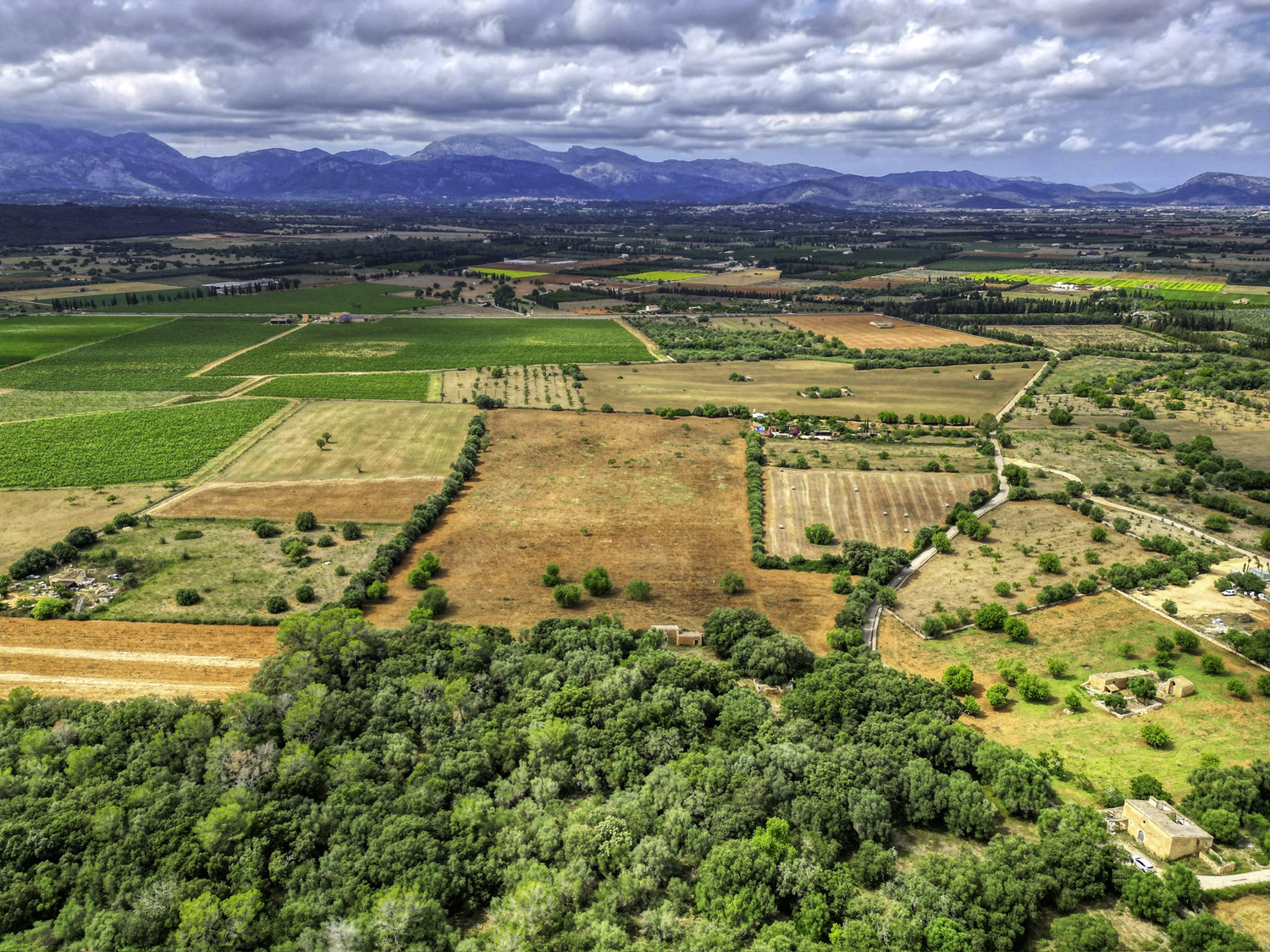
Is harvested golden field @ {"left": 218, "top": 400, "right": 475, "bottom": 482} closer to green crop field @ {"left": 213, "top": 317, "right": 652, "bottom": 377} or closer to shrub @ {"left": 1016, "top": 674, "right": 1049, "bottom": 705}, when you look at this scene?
green crop field @ {"left": 213, "top": 317, "right": 652, "bottom": 377}

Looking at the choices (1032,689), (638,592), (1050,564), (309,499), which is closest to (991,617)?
(1032,689)

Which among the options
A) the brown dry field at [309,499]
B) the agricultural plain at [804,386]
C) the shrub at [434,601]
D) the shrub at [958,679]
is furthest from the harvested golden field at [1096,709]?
the agricultural plain at [804,386]

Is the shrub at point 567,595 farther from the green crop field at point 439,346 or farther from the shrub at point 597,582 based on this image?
the green crop field at point 439,346

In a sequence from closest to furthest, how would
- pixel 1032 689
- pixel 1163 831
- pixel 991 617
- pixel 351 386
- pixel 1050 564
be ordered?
pixel 1163 831
pixel 1032 689
pixel 991 617
pixel 1050 564
pixel 351 386

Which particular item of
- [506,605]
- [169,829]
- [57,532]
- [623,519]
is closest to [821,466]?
[623,519]

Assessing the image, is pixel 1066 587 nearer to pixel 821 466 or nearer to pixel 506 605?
pixel 821 466

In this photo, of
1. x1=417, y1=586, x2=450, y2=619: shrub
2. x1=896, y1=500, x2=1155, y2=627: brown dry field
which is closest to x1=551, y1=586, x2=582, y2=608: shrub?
x1=417, y1=586, x2=450, y2=619: shrub

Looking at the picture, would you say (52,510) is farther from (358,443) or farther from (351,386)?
(351,386)
